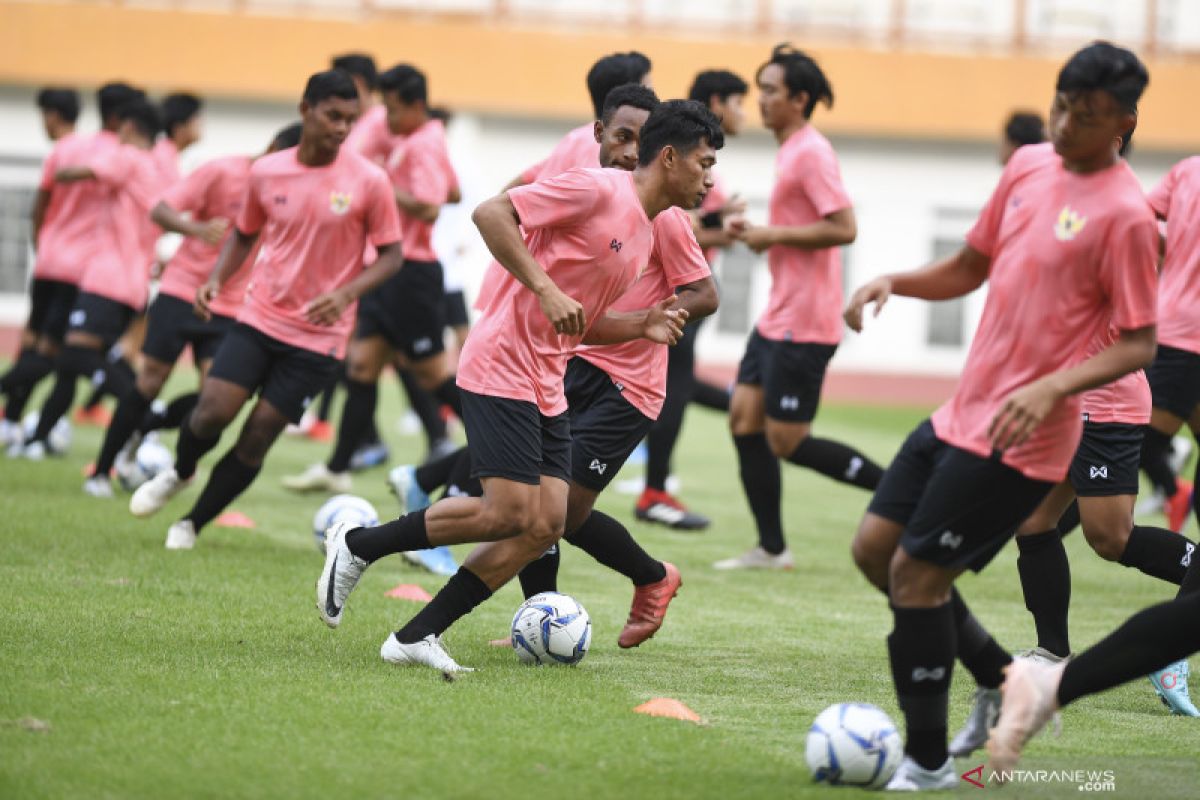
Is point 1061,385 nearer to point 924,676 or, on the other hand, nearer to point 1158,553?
point 924,676

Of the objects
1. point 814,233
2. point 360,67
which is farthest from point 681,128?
point 360,67

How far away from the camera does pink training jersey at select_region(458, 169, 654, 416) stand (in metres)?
5.71

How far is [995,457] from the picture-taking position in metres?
4.59

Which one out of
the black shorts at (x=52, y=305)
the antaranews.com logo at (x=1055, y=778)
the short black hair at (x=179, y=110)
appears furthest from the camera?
the black shorts at (x=52, y=305)

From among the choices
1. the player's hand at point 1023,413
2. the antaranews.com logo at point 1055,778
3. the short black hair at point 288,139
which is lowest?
the antaranews.com logo at point 1055,778

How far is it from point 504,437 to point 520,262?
630mm

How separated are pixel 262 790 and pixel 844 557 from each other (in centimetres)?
621

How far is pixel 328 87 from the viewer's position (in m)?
7.96

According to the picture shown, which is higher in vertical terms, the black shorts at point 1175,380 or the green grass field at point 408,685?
the black shorts at point 1175,380

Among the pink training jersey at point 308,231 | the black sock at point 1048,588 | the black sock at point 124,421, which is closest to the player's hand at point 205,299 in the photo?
the pink training jersey at point 308,231

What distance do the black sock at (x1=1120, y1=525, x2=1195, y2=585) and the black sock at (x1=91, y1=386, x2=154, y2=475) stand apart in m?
5.89

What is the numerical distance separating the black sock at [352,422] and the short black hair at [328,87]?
3466 millimetres

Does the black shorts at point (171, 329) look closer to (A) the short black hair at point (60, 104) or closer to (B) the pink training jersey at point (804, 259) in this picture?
(A) the short black hair at point (60, 104)

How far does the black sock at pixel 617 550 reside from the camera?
6.64 metres
